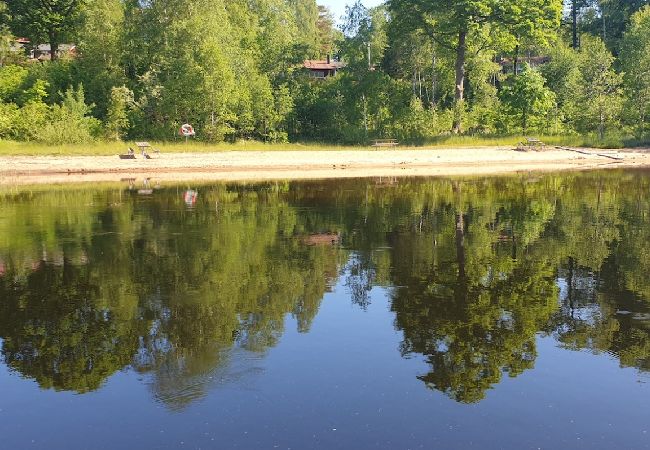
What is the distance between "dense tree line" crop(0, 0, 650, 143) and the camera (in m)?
51.3

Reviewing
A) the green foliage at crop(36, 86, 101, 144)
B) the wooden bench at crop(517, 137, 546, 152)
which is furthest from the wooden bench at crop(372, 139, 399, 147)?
the green foliage at crop(36, 86, 101, 144)

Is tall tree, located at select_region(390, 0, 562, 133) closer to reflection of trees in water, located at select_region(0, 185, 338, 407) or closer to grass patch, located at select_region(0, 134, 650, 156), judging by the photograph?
grass patch, located at select_region(0, 134, 650, 156)

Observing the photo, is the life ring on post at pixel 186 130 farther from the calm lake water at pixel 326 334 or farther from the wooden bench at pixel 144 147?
the calm lake water at pixel 326 334

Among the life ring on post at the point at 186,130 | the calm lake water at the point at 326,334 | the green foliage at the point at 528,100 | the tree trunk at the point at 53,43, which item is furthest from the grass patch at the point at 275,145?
the tree trunk at the point at 53,43

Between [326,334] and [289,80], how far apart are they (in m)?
53.5

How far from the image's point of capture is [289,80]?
6188 cm

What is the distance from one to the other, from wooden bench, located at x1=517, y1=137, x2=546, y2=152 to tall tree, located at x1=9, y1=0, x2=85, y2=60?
4686 centimetres

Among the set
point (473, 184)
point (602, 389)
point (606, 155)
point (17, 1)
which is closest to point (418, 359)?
point (602, 389)

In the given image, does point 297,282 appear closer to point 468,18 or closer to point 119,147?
point 119,147

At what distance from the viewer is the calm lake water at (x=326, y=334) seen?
7.70m

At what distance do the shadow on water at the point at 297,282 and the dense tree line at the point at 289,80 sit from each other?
2711cm

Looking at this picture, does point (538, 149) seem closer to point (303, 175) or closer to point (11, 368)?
point (303, 175)

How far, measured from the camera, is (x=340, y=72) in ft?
212

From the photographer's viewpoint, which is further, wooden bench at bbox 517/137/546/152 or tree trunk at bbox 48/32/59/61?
tree trunk at bbox 48/32/59/61
